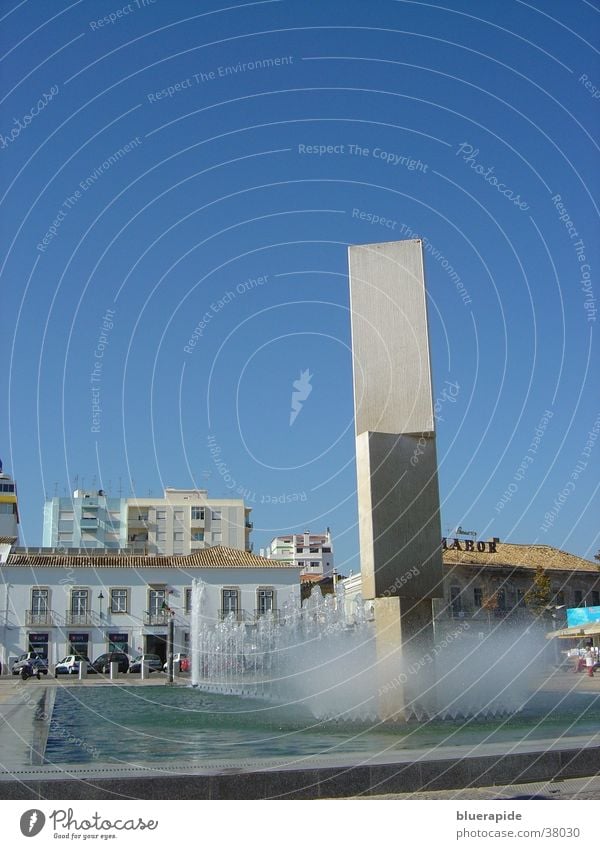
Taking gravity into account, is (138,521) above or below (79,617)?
above

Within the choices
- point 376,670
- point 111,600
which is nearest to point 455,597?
point 111,600

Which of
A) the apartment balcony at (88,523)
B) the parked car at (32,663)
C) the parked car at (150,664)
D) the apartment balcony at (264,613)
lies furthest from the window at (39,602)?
the apartment balcony at (88,523)

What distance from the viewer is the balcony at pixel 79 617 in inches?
1881

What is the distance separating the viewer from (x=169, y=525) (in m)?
72.4

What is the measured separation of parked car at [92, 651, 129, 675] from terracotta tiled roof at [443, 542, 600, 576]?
1806cm

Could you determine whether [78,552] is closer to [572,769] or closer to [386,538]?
[386,538]

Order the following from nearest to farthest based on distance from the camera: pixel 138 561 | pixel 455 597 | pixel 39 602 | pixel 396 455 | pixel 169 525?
pixel 396 455
pixel 39 602
pixel 138 561
pixel 455 597
pixel 169 525

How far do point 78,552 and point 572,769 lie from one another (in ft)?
158

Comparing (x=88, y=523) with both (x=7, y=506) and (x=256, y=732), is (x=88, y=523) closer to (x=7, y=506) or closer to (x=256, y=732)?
(x=7, y=506)

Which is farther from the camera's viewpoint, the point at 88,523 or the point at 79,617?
the point at 88,523

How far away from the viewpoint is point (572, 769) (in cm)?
773

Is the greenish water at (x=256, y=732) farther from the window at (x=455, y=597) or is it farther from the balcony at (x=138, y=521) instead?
the balcony at (x=138, y=521)

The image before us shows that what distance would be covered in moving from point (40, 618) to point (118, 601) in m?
4.09
